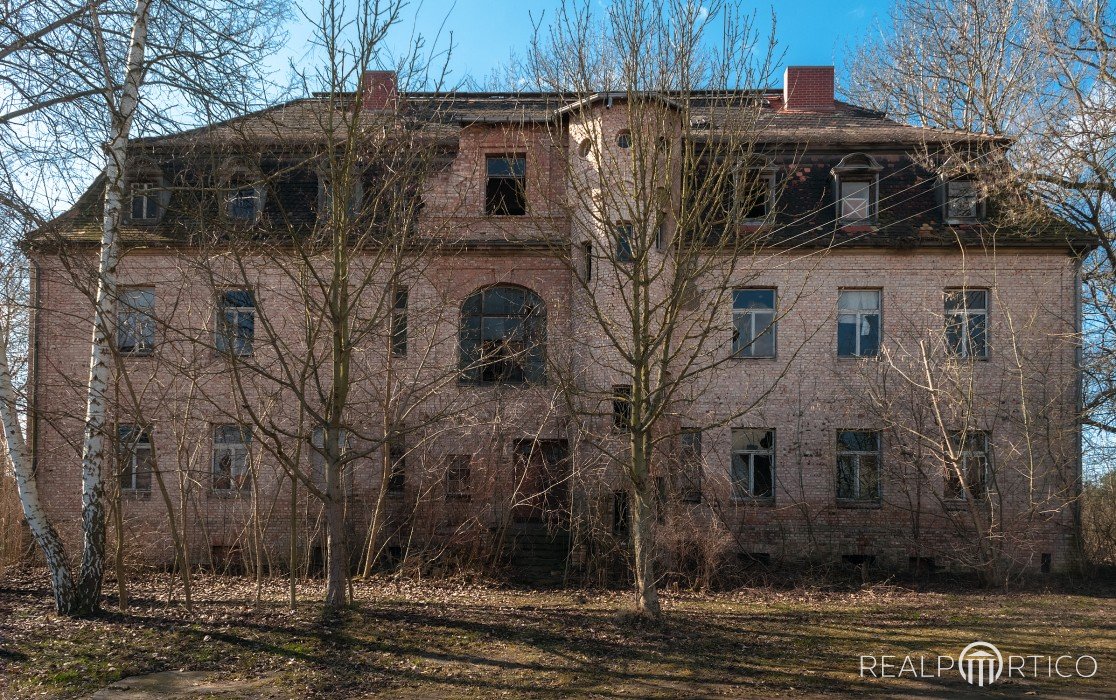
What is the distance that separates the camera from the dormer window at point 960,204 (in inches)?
667

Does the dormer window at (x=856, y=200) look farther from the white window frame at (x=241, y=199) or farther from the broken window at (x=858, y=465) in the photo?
the white window frame at (x=241, y=199)

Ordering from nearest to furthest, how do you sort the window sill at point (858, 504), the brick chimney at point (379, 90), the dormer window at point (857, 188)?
the brick chimney at point (379, 90)
the window sill at point (858, 504)
the dormer window at point (857, 188)

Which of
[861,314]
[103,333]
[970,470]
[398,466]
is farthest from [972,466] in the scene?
[103,333]

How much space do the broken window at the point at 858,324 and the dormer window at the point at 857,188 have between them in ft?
5.64

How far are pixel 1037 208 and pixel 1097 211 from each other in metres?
1.78

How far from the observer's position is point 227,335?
9281 millimetres

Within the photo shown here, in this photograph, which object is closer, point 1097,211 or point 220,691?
point 220,691

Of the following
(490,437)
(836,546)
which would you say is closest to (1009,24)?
(836,546)

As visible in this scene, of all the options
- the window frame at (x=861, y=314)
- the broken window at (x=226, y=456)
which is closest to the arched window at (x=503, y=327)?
the broken window at (x=226, y=456)

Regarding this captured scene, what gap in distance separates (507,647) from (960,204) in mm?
14044

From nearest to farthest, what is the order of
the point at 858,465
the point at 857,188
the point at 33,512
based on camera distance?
1. the point at 33,512
2. the point at 858,465
3. the point at 857,188

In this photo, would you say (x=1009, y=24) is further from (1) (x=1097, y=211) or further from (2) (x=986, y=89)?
(1) (x=1097, y=211)

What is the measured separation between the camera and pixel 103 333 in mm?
10062

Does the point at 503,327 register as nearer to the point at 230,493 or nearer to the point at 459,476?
the point at 459,476
